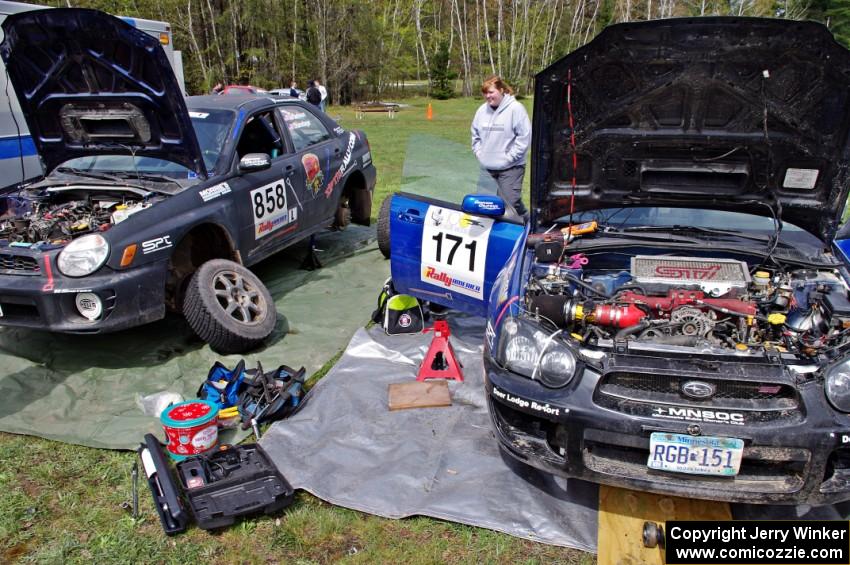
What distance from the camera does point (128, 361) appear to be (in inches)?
178

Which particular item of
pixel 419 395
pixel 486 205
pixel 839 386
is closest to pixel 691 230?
pixel 486 205

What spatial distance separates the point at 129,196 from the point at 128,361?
1187 millimetres

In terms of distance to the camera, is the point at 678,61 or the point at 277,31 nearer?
the point at 678,61

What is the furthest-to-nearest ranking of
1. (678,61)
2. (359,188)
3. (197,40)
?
1. (197,40)
2. (359,188)
3. (678,61)

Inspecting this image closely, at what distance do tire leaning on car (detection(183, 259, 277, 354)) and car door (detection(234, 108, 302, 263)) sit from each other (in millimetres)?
467

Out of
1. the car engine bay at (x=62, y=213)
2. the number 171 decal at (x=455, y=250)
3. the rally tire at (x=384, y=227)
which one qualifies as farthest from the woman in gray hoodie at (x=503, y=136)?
the car engine bay at (x=62, y=213)

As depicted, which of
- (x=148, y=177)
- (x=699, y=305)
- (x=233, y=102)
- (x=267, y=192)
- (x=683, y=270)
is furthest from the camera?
(x=233, y=102)

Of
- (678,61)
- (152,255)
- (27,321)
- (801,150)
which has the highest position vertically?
(678,61)

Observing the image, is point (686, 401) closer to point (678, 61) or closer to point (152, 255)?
point (678, 61)

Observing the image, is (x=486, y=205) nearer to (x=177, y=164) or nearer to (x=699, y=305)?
(x=699, y=305)

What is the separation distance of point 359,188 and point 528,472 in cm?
458

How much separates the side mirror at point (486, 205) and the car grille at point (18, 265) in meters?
2.71

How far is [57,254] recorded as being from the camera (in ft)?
13.1

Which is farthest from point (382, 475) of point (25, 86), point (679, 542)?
point (25, 86)
